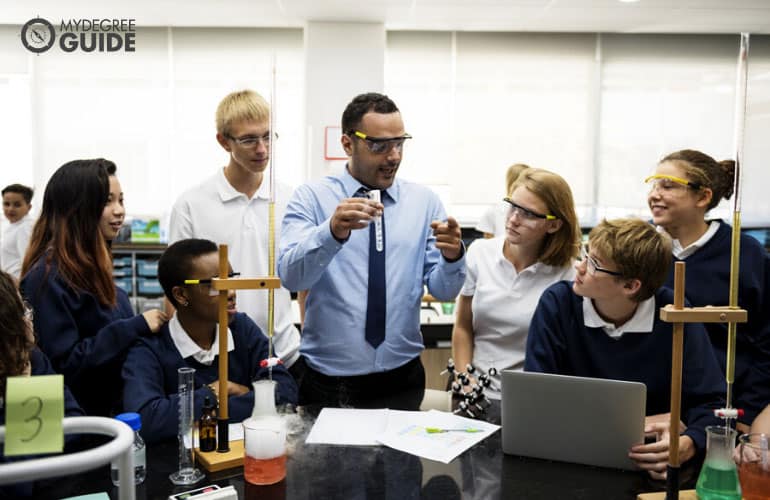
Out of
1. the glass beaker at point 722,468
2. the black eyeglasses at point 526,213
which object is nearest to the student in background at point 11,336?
the glass beaker at point 722,468

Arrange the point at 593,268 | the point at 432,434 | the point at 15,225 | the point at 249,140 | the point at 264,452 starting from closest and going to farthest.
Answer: the point at 264,452
the point at 432,434
the point at 593,268
the point at 249,140
the point at 15,225

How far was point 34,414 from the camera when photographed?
721 millimetres

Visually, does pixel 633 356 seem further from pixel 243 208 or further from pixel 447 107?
pixel 447 107

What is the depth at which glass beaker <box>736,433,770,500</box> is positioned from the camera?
112 centimetres

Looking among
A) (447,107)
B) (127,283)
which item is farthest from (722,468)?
(447,107)

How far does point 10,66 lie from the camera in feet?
18.8

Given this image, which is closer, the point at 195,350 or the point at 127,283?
the point at 195,350

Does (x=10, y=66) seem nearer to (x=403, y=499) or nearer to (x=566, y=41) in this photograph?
(x=566, y=41)

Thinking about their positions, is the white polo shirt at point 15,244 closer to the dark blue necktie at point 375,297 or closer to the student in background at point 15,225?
the student in background at point 15,225

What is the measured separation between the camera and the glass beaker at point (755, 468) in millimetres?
1125

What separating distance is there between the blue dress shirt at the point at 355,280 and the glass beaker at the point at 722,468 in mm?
901

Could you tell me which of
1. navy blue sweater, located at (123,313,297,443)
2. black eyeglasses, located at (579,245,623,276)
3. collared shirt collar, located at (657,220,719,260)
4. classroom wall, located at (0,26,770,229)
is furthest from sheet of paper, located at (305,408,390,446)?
classroom wall, located at (0,26,770,229)

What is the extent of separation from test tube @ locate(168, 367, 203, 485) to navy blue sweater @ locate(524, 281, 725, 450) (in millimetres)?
869

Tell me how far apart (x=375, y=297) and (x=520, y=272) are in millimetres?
479
